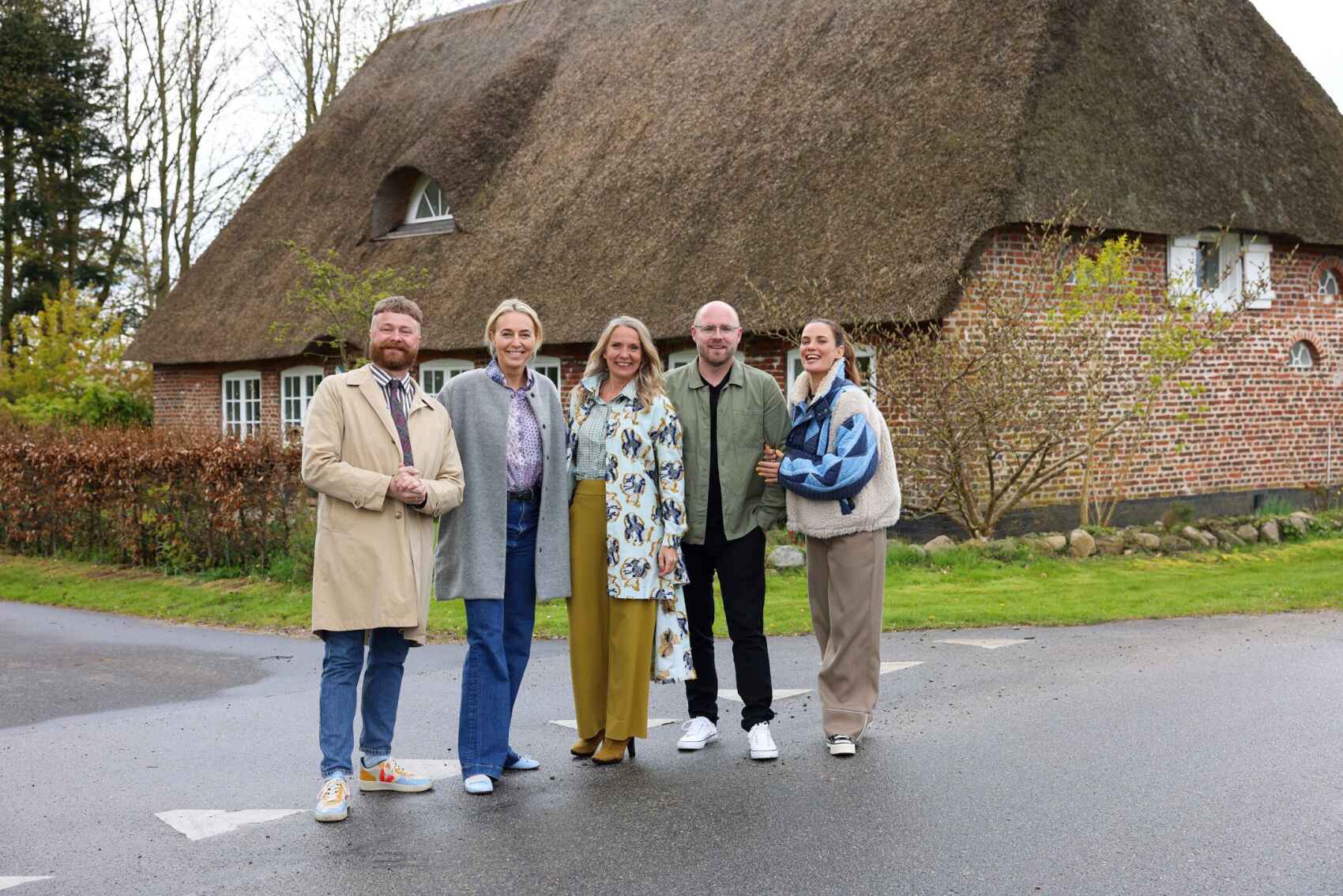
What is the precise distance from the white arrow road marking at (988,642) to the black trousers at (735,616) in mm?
2773

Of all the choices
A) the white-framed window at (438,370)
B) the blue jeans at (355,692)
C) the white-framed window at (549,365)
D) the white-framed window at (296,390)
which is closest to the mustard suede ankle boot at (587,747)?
the blue jeans at (355,692)

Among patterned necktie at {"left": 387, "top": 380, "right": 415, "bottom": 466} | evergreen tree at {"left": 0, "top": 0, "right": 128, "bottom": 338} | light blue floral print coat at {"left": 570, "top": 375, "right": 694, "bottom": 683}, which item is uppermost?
evergreen tree at {"left": 0, "top": 0, "right": 128, "bottom": 338}

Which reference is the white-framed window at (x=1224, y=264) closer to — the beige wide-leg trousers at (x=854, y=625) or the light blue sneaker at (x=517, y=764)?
the beige wide-leg trousers at (x=854, y=625)

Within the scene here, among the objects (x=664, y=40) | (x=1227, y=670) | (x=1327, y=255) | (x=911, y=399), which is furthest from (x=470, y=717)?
(x=664, y=40)

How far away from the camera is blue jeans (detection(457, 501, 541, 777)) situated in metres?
5.45

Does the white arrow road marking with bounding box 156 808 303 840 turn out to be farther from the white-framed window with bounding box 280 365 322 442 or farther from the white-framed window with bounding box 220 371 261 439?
the white-framed window with bounding box 220 371 261 439

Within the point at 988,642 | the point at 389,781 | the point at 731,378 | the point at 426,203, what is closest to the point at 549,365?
the point at 426,203

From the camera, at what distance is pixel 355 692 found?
5285 millimetres

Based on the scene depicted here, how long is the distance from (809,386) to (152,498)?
8.37 m

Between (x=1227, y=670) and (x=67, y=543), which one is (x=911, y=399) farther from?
(x=67, y=543)

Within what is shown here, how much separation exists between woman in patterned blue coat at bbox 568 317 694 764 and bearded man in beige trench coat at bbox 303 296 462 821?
2.11 ft

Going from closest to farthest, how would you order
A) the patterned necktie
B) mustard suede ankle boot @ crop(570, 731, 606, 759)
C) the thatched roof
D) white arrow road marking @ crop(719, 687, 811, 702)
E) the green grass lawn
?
the patterned necktie, mustard suede ankle boot @ crop(570, 731, 606, 759), white arrow road marking @ crop(719, 687, 811, 702), the green grass lawn, the thatched roof

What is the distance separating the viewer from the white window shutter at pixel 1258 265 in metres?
15.6

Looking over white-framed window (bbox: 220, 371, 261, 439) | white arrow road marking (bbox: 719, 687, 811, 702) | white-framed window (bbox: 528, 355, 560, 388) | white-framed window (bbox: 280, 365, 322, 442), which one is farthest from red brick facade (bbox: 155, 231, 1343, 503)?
white arrow road marking (bbox: 719, 687, 811, 702)
